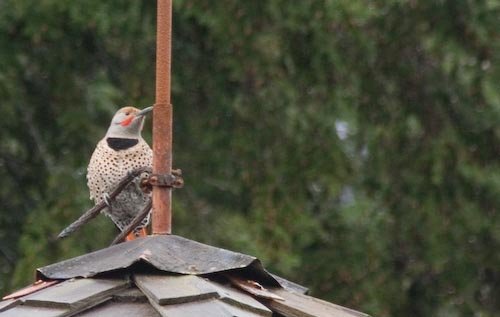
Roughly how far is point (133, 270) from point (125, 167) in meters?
2.44

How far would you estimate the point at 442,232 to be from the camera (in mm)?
8094

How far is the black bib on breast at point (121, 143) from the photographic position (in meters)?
5.16

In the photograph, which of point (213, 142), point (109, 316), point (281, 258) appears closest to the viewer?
point (109, 316)

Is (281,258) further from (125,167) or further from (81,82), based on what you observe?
(125,167)

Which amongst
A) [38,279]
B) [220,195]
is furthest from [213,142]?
[38,279]

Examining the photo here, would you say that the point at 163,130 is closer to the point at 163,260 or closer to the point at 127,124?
the point at 163,260

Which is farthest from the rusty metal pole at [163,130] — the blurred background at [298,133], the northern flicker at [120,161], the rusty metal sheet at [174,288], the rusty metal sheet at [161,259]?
the blurred background at [298,133]

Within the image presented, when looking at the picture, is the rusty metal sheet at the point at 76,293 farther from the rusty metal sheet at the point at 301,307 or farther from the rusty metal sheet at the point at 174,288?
the rusty metal sheet at the point at 301,307

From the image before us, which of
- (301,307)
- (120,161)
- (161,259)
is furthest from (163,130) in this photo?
(120,161)

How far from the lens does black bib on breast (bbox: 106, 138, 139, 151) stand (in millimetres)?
5164

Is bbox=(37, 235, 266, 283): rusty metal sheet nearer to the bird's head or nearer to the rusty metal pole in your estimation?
the rusty metal pole

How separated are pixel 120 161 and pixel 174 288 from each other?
2.56 metres

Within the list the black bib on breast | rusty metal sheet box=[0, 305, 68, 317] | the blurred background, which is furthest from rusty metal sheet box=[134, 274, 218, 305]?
the blurred background

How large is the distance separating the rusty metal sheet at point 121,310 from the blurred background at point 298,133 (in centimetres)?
457
